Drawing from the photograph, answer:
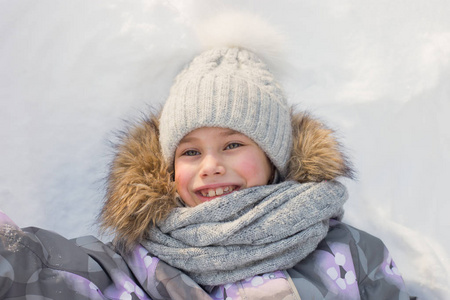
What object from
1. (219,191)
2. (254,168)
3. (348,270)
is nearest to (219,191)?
(219,191)

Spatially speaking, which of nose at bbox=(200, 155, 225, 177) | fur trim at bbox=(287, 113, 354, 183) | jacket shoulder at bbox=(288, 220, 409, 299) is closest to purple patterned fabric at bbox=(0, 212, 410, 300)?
jacket shoulder at bbox=(288, 220, 409, 299)

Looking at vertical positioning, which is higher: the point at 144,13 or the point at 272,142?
the point at 144,13

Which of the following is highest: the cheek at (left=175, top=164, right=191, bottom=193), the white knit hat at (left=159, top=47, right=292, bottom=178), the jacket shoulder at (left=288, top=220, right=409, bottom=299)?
the white knit hat at (left=159, top=47, right=292, bottom=178)

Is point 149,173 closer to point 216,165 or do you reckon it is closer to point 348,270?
point 216,165

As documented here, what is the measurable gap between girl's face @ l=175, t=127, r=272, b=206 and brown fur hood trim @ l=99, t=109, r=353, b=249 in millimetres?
62

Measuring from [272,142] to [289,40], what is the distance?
0.50 m

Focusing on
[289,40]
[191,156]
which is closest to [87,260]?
[191,156]

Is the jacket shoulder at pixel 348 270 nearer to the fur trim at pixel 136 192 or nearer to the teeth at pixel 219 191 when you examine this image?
the teeth at pixel 219 191

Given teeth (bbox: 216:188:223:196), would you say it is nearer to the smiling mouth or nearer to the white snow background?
the smiling mouth

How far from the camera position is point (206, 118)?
4.59 feet

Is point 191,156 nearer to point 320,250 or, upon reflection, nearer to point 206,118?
point 206,118

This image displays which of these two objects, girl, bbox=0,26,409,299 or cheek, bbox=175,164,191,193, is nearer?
girl, bbox=0,26,409,299

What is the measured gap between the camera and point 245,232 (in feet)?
4.32

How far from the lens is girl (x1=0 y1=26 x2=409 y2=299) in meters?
1.31
